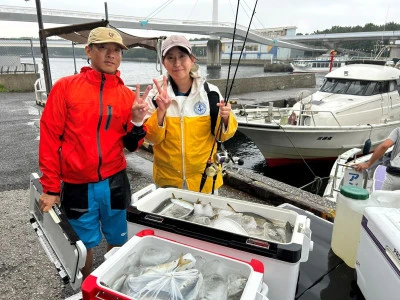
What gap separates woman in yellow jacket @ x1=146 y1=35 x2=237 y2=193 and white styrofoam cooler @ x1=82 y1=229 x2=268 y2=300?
38.0 inches

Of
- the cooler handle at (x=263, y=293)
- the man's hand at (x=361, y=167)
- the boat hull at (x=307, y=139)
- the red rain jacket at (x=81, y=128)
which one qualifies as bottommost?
the boat hull at (x=307, y=139)

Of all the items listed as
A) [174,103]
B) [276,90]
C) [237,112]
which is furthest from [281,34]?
[174,103]

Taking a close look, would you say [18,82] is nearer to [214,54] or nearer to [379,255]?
[379,255]

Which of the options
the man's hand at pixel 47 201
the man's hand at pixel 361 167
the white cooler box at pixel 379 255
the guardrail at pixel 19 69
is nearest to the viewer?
the white cooler box at pixel 379 255

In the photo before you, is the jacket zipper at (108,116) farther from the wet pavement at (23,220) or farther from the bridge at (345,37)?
the bridge at (345,37)

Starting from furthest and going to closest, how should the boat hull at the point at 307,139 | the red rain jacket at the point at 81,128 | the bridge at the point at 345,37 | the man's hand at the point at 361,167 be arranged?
the bridge at the point at 345,37, the boat hull at the point at 307,139, the man's hand at the point at 361,167, the red rain jacket at the point at 81,128

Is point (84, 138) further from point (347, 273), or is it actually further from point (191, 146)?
point (347, 273)

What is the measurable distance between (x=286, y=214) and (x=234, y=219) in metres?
0.28

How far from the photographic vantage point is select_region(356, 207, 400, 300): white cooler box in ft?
3.87

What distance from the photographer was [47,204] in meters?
1.87

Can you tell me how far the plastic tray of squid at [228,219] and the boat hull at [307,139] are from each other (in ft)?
22.0

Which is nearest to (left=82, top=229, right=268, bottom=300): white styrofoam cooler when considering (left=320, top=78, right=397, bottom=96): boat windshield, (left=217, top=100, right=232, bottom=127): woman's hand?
(left=217, top=100, right=232, bottom=127): woman's hand

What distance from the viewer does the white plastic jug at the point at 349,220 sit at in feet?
5.60

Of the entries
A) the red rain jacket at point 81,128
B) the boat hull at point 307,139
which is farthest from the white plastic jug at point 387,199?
the boat hull at point 307,139
